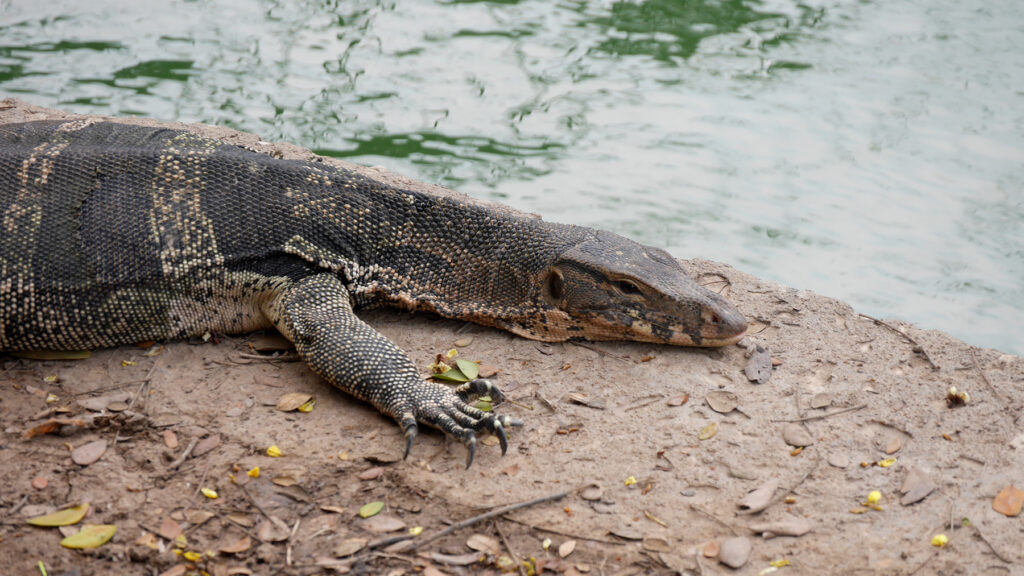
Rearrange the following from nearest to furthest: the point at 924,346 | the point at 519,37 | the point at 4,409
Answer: the point at 4,409, the point at 924,346, the point at 519,37

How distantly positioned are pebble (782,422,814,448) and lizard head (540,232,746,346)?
0.78 m

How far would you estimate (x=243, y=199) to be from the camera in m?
5.70

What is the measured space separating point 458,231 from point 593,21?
27.7ft

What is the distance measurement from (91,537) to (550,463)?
222cm

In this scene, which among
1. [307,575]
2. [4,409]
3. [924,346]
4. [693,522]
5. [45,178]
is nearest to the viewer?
[307,575]

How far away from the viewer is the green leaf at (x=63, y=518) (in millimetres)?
4160

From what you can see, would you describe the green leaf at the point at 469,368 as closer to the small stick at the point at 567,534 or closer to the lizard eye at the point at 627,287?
the lizard eye at the point at 627,287

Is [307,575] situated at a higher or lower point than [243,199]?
lower

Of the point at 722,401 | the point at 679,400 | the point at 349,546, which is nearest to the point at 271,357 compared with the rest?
the point at 349,546

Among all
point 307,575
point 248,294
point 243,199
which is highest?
point 243,199

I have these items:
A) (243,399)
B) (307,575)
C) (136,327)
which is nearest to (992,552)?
(307,575)

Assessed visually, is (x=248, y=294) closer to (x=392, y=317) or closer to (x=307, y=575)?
(x=392, y=317)

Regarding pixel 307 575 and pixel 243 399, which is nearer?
pixel 307 575

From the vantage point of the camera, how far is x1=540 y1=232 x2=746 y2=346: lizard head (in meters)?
5.66
